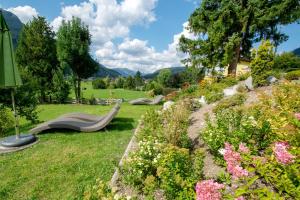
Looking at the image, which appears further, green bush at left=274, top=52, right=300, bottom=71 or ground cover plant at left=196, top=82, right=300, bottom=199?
green bush at left=274, top=52, right=300, bottom=71

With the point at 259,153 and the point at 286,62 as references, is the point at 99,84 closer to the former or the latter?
the point at 286,62

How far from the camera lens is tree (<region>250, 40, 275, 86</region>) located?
11062 mm

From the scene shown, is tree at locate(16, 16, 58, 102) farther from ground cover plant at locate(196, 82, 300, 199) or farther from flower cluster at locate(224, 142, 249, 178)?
flower cluster at locate(224, 142, 249, 178)

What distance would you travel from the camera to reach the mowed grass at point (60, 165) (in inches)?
183

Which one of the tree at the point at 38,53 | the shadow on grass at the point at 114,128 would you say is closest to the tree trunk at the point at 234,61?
the shadow on grass at the point at 114,128

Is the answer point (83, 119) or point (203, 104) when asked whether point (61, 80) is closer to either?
point (83, 119)

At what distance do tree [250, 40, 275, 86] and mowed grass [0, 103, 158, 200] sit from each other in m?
7.21

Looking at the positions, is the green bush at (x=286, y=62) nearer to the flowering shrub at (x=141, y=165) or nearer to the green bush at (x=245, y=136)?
the green bush at (x=245, y=136)

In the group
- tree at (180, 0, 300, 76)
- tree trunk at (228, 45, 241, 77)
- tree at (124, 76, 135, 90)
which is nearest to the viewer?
tree at (180, 0, 300, 76)

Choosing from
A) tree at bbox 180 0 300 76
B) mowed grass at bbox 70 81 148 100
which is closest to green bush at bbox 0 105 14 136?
tree at bbox 180 0 300 76

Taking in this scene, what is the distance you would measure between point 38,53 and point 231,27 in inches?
921

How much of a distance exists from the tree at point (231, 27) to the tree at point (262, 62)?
4940 mm

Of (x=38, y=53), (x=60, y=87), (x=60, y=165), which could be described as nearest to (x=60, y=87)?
(x=60, y=87)

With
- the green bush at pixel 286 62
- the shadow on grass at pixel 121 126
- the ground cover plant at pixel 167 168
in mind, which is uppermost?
the green bush at pixel 286 62
